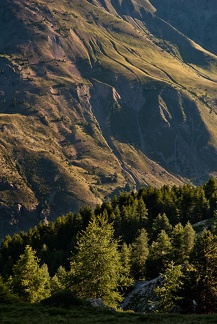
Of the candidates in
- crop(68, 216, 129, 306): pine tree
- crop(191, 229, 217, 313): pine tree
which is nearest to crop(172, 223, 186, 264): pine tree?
crop(68, 216, 129, 306): pine tree

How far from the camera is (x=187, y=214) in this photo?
462ft

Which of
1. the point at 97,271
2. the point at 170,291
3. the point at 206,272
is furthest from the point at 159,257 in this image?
the point at 206,272

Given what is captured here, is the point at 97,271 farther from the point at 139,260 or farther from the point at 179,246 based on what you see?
the point at 139,260

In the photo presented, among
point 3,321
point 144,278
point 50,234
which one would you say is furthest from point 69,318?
point 50,234

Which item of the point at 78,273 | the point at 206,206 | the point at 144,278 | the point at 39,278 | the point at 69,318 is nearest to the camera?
the point at 69,318

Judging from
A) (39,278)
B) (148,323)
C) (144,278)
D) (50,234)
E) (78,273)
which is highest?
(148,323)

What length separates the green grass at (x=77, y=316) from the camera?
35.6m

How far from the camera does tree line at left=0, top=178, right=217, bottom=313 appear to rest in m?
49.4

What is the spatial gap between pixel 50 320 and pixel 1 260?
406 feet

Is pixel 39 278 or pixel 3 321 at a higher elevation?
pixel 3 321

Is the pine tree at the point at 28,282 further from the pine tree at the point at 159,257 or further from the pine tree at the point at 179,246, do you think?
the pine tree at the point at 179,246

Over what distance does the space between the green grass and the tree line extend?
284 inches

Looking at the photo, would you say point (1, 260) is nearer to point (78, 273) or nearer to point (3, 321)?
point (78, 273)

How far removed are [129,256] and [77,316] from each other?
173ft
